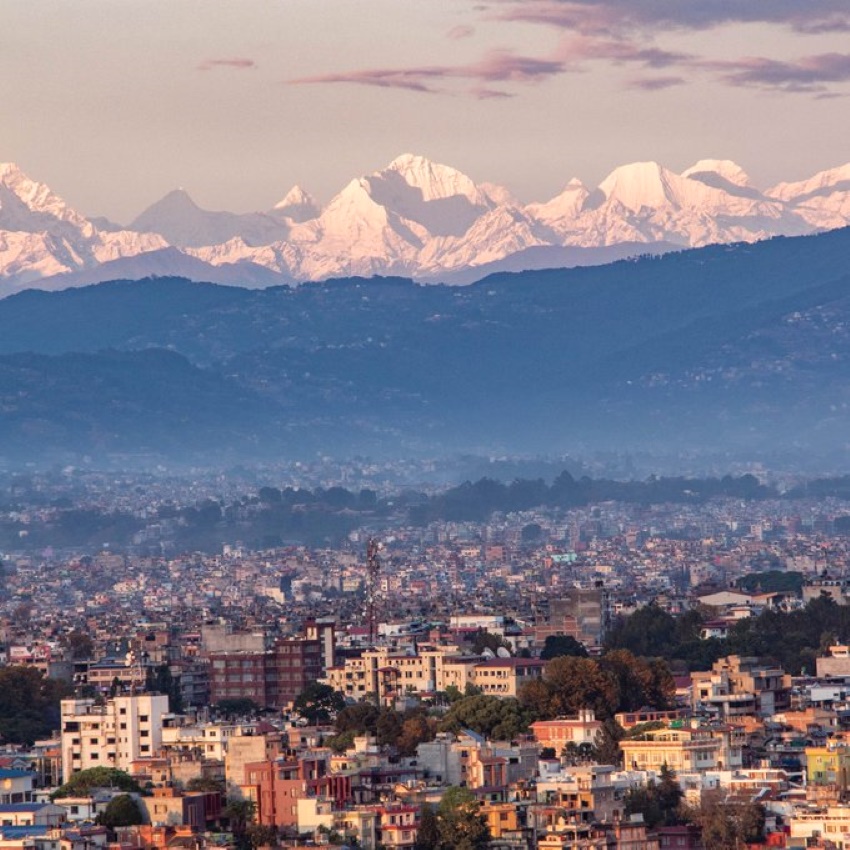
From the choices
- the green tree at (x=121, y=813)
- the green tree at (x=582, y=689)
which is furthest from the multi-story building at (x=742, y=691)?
the green tree at (x=121, y=813)

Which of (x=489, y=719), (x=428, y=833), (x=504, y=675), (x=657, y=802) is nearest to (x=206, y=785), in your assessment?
(x=428, y=833)

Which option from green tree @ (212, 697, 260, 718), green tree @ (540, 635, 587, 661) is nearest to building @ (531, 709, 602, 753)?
green tree @ (212, 697, 260, 718)

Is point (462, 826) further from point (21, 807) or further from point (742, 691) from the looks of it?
point (742, 691)

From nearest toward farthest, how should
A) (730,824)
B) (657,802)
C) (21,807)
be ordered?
(730,824) → (657,802) → (21,807)

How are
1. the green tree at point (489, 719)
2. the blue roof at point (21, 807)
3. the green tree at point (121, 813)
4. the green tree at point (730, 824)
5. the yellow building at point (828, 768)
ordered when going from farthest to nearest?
the green tree at point (489, 719)
the yellow building at point (828, 768)
the blue roof at point (21, 807)
the green tree at point (121, 813)
the green tree at point (730, 824)

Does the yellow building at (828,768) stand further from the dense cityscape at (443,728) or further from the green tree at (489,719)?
the green tree at (489,719)

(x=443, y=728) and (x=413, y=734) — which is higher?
(x=443, y=728)
